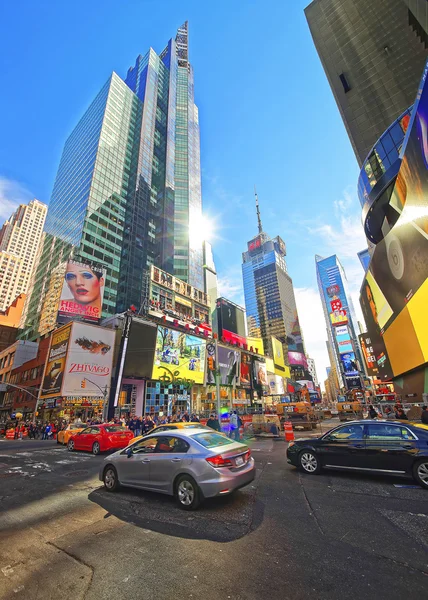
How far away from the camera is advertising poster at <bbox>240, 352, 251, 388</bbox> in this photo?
68438mm

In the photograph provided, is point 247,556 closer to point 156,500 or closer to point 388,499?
point 156,500

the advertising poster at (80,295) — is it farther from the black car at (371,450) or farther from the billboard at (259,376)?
the billboard at (259,376)

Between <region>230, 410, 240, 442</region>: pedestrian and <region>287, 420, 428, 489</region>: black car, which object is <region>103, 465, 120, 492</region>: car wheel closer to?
<region>287, 420, 428, 489</region>: black car

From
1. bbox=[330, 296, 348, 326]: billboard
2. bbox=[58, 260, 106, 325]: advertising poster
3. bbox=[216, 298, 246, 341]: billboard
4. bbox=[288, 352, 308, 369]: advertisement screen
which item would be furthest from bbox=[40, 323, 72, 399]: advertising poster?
bbox=[288, 352, 308, 369]: advertisement screen

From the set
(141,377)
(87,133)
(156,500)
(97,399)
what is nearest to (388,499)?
(156,500)

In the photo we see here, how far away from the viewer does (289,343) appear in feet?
522

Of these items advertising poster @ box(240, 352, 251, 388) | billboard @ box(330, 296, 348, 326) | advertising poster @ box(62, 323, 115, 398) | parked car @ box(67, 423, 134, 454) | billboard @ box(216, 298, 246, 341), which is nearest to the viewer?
parked car @ box(67, 423, 134, 454)

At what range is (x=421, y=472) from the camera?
21.7 feet

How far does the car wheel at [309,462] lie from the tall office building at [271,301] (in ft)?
474

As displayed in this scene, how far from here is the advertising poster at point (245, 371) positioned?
225 ft

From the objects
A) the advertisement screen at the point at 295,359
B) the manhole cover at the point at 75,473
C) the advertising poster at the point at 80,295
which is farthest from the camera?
the advertisement screen at the point at 295,359

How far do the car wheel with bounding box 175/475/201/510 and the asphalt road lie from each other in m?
0.14

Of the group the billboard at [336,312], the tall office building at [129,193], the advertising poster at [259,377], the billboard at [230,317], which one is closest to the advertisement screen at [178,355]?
the tall office building at [129,193]

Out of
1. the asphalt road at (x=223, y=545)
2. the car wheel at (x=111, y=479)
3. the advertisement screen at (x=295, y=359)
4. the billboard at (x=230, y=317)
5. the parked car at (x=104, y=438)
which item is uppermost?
the billboard at (x=230, y=317)
